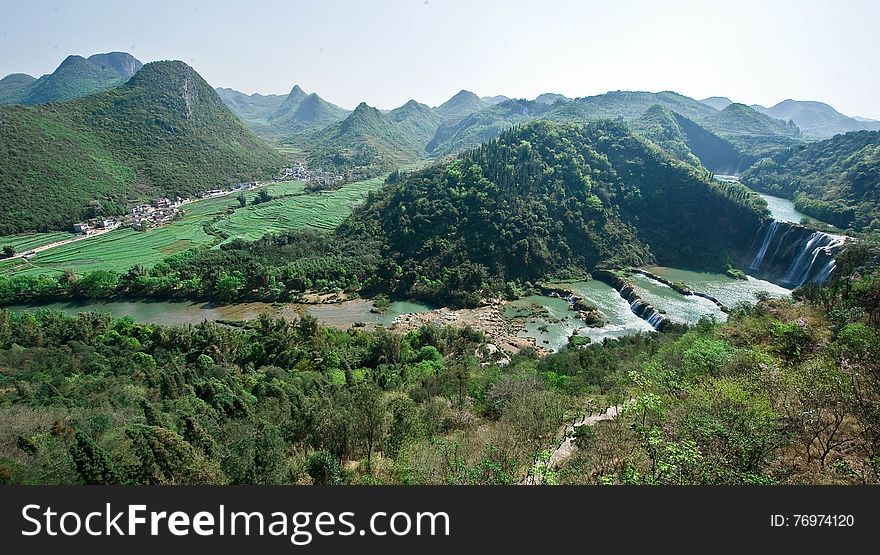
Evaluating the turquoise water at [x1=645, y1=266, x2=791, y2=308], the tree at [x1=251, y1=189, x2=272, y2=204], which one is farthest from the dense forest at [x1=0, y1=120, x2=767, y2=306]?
the tree at [x1=251, y1=189, x2=272, y2=204]

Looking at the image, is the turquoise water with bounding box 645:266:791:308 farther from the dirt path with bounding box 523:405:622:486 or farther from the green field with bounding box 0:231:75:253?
the green field with bounding box 0:231:75:253

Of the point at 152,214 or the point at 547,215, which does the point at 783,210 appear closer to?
the point at 547,215

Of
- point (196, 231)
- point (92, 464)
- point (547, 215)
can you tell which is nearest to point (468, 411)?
point (92, 464)

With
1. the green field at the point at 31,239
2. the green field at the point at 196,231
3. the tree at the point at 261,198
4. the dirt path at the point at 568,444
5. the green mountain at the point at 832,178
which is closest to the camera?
the dirt path at the point at 568,444

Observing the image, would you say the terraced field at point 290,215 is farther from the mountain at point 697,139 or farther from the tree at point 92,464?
the mountain at point 697,139

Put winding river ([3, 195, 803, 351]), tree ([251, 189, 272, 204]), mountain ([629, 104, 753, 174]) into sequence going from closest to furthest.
Result: winding river ([3, 195, 803, 351]), tree ([251, 189, 272, 204]), mountain ([629, 104, 753, 174])

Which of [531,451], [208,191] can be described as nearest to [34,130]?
[208,191]

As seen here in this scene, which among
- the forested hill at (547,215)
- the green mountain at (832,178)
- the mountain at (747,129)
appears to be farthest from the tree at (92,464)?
the mountain at (747,129)
